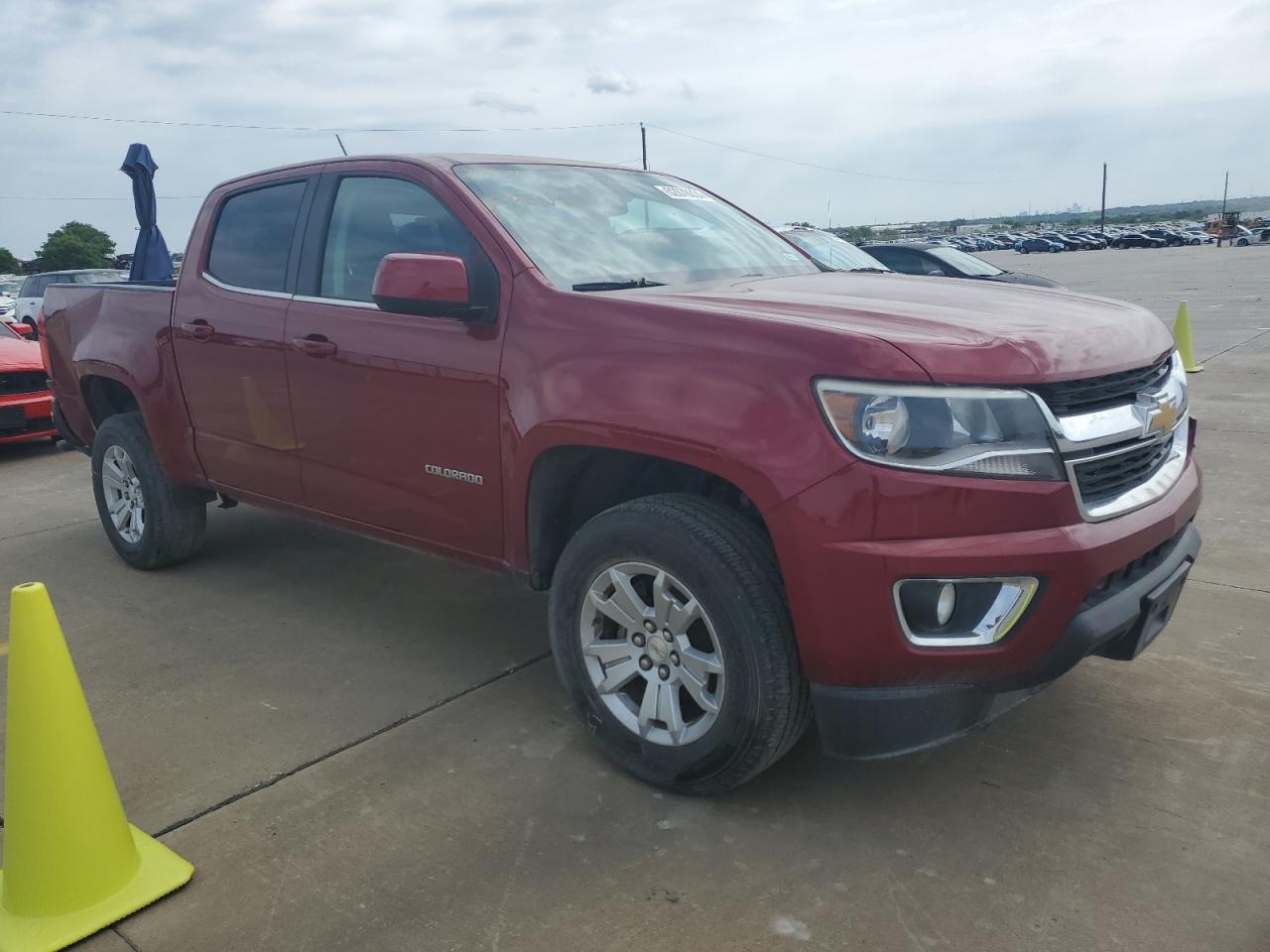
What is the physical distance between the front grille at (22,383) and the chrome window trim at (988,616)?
8.50 metres

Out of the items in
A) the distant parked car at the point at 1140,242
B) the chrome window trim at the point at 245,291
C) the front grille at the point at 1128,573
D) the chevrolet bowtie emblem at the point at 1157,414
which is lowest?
the distant parked car at the point at 1140,242

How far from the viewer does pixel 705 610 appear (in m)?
2.68

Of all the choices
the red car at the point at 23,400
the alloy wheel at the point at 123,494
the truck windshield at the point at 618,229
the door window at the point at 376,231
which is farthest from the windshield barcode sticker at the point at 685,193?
the red car at the point at 23,400

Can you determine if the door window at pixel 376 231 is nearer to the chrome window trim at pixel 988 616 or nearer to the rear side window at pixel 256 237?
the rear side window at pixel 256 237

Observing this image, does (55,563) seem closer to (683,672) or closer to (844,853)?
(683,672)

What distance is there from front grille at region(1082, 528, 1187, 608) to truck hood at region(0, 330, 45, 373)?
852 cm

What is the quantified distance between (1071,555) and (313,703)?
2521mm

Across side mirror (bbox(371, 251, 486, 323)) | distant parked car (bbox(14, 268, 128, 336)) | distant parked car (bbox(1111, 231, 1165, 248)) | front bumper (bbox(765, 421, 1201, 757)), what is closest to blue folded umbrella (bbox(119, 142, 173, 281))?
distant parked car (bbox(14, 268, 128, 336))

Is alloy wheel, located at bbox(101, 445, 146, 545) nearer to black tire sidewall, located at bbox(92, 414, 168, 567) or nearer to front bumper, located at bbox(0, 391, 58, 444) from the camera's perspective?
black tire sidewall, located at bbox(92, 414, 168, 567)

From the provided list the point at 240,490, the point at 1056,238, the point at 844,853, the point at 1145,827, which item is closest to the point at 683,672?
the point at 844,853

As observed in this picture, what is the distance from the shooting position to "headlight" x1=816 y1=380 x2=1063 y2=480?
239cm

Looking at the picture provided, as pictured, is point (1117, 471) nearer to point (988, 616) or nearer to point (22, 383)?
point (988, 616)

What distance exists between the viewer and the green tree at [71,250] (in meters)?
51.4

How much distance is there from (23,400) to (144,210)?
286 centimetres
